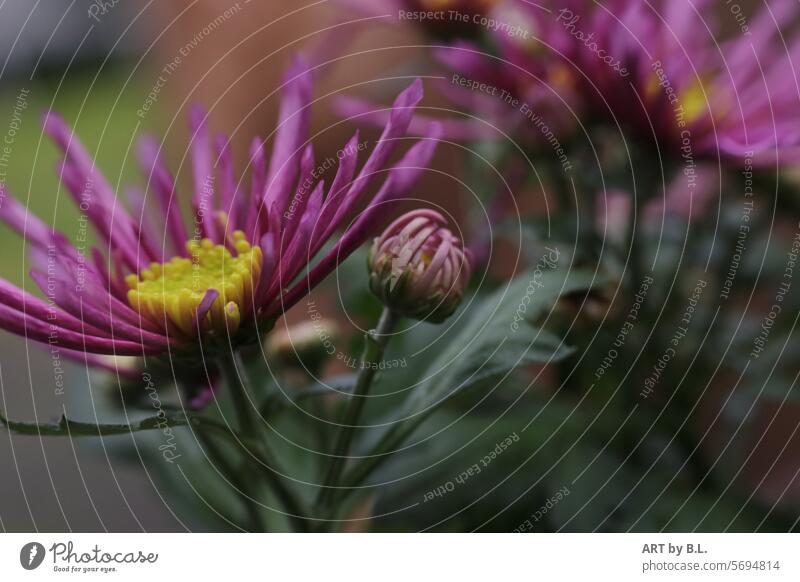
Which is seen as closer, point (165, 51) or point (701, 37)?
point (701, 37)

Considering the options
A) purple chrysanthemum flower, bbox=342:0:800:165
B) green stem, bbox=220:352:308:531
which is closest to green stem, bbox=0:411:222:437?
green stem, bbox=220:352:308:531

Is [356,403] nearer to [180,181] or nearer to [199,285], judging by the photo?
[199,285]

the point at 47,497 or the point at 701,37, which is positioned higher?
the point at 701,37

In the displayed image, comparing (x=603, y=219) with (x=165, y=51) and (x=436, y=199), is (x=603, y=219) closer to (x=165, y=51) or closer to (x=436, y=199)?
(x=436, y=199)

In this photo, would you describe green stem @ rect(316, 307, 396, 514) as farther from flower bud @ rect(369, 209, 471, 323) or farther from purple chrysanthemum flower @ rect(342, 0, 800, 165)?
purple chrysanthemum flower @ rect(342, 0, 800, 165)

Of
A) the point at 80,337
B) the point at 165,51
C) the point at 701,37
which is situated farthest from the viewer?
the point at 165,51

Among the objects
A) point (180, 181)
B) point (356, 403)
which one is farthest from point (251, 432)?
point (180, 181)
